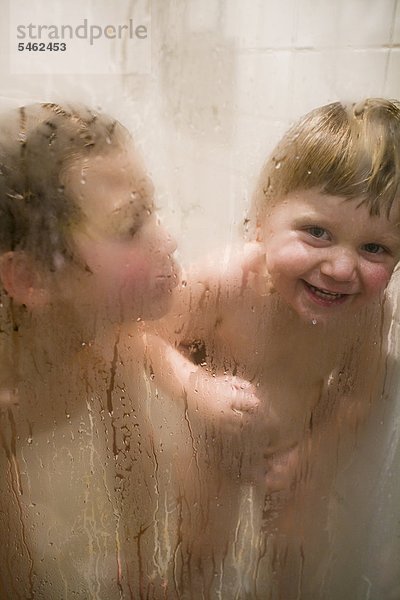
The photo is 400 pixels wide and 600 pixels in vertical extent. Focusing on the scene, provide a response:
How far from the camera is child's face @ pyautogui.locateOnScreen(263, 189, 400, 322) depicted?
0.65 metres

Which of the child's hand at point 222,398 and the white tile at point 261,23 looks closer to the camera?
the white tile at point 261,23

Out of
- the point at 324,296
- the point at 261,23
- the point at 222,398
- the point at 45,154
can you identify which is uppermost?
the point at 261,23

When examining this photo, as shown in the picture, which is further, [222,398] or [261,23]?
[222,398]

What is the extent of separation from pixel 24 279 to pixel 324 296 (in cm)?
35

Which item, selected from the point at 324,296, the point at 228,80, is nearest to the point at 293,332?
the point at 324,296

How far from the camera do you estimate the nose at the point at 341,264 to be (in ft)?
2.16

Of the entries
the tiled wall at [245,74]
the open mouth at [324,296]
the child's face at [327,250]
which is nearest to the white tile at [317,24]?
the tiled wall at [245,74]

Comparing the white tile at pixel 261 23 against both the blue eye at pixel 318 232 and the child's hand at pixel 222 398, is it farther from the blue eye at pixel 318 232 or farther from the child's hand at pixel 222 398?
the child's hand at pixel 222 398

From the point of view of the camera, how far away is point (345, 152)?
2.07 feet

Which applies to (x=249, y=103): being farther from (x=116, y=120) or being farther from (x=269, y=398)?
(x=269, y=398)

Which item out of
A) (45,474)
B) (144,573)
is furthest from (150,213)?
(144,573)

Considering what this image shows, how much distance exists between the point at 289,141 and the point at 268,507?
1.57ft

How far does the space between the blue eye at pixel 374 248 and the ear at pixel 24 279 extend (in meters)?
0.36

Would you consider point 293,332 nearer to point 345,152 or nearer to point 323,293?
point 323,293
